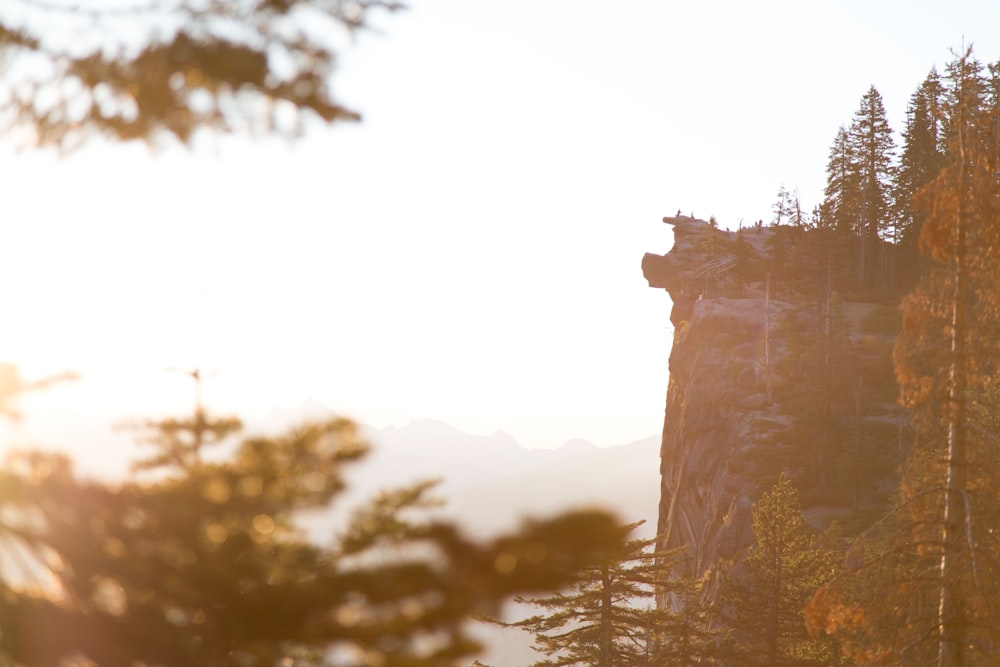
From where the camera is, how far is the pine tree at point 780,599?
2680 centimetres

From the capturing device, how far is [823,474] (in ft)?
166

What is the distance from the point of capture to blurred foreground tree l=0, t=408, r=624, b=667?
4027mm

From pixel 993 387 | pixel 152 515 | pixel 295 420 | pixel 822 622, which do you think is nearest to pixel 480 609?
pixel 152 515

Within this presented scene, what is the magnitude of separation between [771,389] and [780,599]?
31.9 metres

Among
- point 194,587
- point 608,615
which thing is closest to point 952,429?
point 194,587

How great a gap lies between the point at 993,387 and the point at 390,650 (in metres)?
33.3

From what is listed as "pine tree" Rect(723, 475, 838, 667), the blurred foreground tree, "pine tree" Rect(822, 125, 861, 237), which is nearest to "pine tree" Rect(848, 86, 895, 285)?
"pine tree" Rect(822, 125, 861, 237)

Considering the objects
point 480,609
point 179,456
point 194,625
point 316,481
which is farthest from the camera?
point 179,456

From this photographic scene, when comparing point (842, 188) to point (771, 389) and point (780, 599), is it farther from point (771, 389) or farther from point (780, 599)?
point (780, 599)

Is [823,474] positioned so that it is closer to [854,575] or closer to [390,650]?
[854,575]

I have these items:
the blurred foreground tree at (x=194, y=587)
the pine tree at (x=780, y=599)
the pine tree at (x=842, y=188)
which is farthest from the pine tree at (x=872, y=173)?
the blurred foreground tree at (x=194, y=587)

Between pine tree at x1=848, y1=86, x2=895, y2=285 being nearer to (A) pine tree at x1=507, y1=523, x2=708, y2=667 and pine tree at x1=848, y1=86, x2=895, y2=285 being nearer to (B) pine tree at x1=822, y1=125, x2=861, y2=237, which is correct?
(B) pine tree at x1=822, y1=125, x2=861, y2=237

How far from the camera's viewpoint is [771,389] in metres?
57.3

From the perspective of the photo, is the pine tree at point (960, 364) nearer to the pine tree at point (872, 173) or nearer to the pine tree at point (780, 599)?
the pine tree at point (780, 599)
